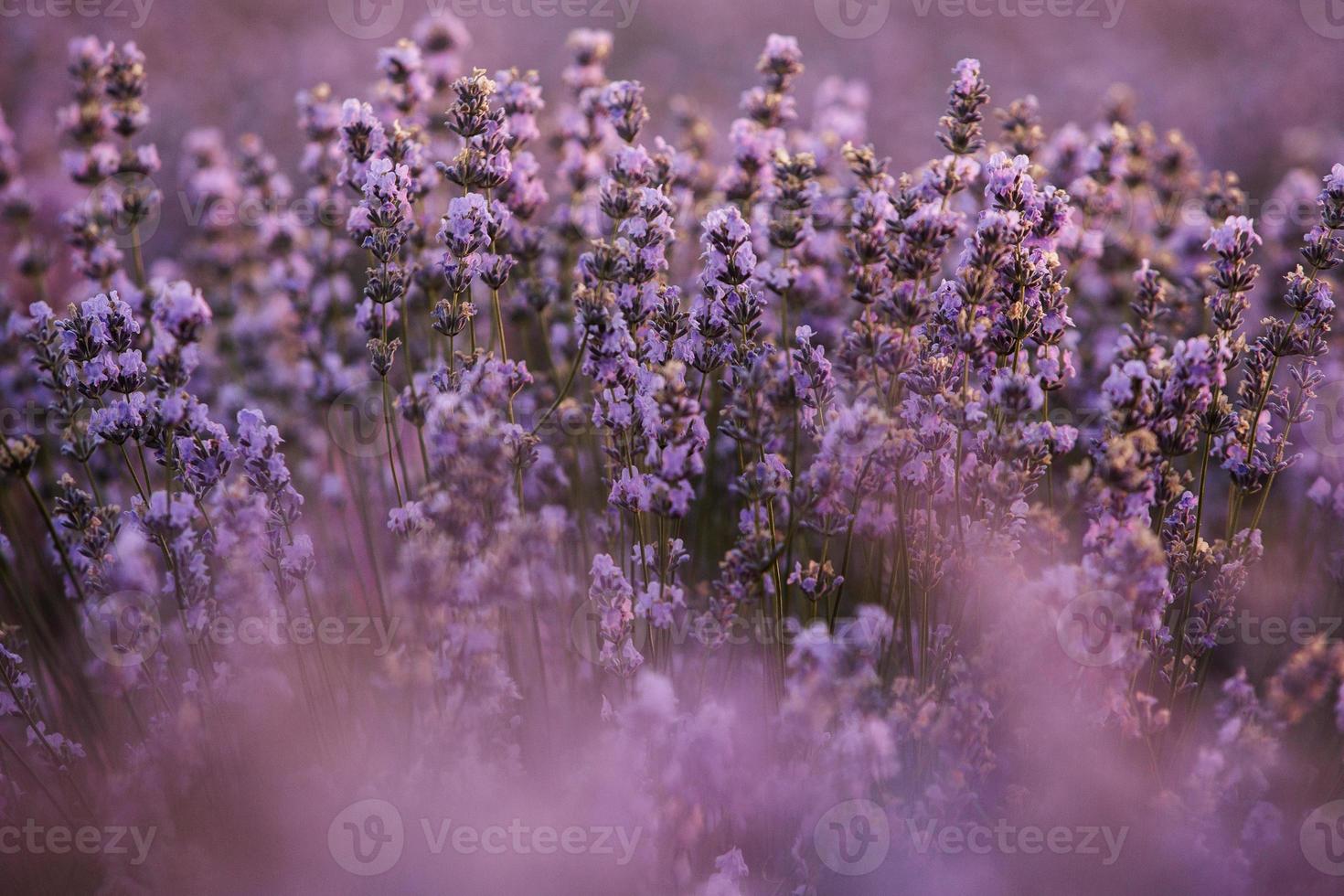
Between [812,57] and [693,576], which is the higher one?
[812,57]

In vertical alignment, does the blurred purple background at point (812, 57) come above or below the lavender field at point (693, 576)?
above

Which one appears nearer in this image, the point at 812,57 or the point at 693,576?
the point at 693,576

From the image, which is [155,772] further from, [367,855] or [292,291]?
[292,291]

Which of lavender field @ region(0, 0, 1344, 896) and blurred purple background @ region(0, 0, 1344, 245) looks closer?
lavender field @ region(0, 0, 1344, 896)

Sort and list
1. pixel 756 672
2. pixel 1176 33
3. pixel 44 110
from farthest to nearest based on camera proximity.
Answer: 1. pixel 1176 33
2. pixel 44 110
3. pixel 756 672

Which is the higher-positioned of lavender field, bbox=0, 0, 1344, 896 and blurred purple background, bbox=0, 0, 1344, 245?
blurred purple background, bbox=0, 0, 1344, 245

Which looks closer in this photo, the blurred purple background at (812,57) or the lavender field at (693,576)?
the lavender field at (693,576)

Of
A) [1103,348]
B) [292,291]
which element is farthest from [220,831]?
[1103,348]

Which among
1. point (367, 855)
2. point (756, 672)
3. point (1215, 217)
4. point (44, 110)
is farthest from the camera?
point (44, 110)
